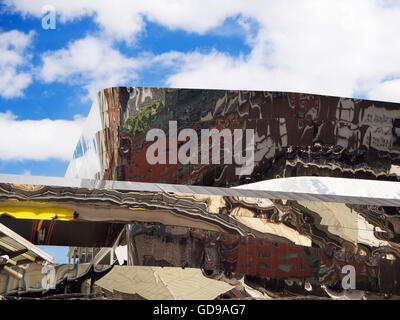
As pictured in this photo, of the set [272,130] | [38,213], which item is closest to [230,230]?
[38,213]

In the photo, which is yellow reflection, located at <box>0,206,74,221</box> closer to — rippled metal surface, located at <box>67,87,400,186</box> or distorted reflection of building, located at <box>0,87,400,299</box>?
distorted reflection of building, located at <box>0,87,400,299</box>

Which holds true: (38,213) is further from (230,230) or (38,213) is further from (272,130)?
(272,130)

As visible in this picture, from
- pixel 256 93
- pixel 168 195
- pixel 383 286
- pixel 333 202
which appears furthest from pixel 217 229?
pixel 256 93

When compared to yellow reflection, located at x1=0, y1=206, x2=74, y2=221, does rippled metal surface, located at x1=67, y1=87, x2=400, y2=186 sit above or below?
above

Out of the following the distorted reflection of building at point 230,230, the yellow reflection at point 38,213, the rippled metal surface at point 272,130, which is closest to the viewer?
the yellow reflection at point 38,213

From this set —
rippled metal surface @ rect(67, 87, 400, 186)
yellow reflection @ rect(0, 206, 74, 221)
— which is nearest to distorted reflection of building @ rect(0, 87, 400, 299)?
yellow reflection @ rect(0, 206, 74, 221)

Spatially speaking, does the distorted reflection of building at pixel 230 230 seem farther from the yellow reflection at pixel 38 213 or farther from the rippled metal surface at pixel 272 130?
the rippled metal surface at pixel 272 130

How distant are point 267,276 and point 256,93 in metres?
7.57

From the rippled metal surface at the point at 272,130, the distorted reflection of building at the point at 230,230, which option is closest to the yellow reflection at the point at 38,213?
the distorted reflection of building at the point at 230,230

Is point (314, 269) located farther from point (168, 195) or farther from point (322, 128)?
point (322, 128)

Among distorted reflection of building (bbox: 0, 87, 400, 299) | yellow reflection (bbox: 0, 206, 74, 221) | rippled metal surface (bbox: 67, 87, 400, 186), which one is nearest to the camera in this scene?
yellow reflection (bbox: 0, 206, 74, 221)

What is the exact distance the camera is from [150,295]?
36.3ft

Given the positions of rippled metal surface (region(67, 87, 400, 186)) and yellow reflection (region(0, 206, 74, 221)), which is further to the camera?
rippled metal surface (region(67, 87, 400, 186))

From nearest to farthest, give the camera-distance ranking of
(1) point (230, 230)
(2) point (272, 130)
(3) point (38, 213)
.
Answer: (3) point (38, 213)
(1) point (230, 230)
(2) point (272, 130)
